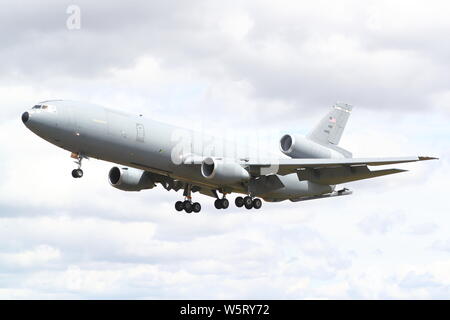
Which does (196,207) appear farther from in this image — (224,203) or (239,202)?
(239,202)

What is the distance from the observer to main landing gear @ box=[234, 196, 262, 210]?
65.1 metres

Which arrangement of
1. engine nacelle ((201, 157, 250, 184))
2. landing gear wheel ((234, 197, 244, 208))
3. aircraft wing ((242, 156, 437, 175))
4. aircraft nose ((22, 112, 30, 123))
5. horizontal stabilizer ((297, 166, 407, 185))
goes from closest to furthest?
aircraft nose ((22, 112, 30, 123)) < engine nacelle ((201, 157, 250, 184)) < aircraft wing ((242, 156, 437, 175)) < landing gear wheel ((234, 197, 244, 208)) < horizontal stabilizer ((297, 166, 407, 185))

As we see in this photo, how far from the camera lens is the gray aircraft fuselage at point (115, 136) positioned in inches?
2224

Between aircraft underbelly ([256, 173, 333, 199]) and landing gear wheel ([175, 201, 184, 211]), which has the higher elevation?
aircraft underbelly ([256, 173, 333, 199])

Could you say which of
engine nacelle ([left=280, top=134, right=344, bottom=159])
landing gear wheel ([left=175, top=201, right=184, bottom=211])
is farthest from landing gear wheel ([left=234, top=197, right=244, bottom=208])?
engine nacelle ([left=280, top=134, right=344, bottom=159])

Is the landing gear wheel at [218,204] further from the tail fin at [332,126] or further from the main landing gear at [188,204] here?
the tail fin at [332,126]

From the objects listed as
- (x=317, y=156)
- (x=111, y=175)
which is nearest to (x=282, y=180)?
(x=317, y=156)

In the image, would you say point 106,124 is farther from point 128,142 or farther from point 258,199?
point 258,199

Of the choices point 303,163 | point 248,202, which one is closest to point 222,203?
point 248,202

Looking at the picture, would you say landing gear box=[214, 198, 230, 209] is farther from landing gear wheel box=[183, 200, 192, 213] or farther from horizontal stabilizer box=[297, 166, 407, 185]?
horizontal stabilizer box=[297, 166, 407, 185]

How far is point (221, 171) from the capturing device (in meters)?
61.5

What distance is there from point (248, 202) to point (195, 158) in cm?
551

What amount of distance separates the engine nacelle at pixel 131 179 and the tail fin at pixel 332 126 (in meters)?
12.6

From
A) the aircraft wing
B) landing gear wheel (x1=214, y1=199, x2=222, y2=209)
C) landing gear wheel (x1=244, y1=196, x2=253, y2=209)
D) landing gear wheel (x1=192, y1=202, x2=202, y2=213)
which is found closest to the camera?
the aircraft wing
